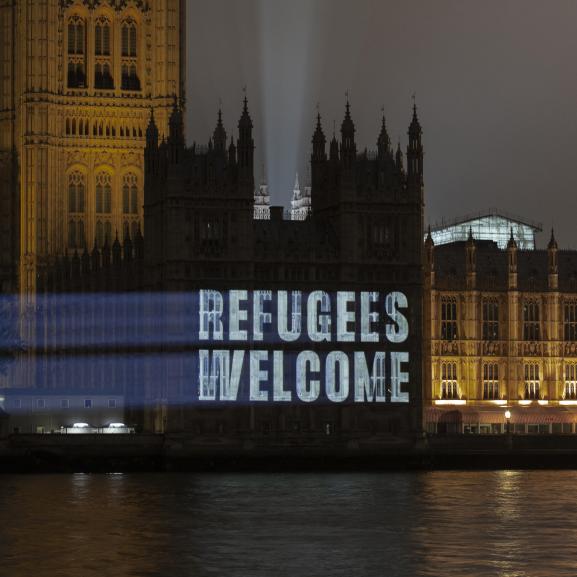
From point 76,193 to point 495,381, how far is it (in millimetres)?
41077

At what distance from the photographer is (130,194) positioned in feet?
538

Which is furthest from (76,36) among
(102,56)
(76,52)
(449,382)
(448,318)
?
(449,382)

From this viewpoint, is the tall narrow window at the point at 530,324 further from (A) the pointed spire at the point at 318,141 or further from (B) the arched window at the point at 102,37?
(B) the arched window at the point at 102,37

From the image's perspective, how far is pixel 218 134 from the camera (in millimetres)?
112250

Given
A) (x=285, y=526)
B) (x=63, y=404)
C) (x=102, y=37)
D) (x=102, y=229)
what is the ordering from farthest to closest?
(x=102, y=37) < (x=102, y=229) < (x=63, y=404) < (x=285, y=526)

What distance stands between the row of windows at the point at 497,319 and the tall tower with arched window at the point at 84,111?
31.9 m

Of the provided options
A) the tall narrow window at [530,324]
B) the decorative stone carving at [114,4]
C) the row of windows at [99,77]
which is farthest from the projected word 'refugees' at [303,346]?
the decorative stone carving at [114,4]

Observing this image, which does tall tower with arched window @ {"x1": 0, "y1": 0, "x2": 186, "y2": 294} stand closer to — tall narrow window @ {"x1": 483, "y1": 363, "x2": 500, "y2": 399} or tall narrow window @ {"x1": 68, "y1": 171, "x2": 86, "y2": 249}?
tall narrow window @ {"x1": 68, "y1": 171, "x2": 86, "y2": 249}

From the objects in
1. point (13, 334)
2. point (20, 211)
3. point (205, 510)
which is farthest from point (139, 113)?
point (205, 510)

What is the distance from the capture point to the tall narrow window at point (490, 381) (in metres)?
139

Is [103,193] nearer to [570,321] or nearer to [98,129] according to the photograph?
[98,129]

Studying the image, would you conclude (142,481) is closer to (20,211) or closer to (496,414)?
(496,414)

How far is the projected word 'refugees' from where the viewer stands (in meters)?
110

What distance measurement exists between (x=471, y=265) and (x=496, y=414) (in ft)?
32.3
